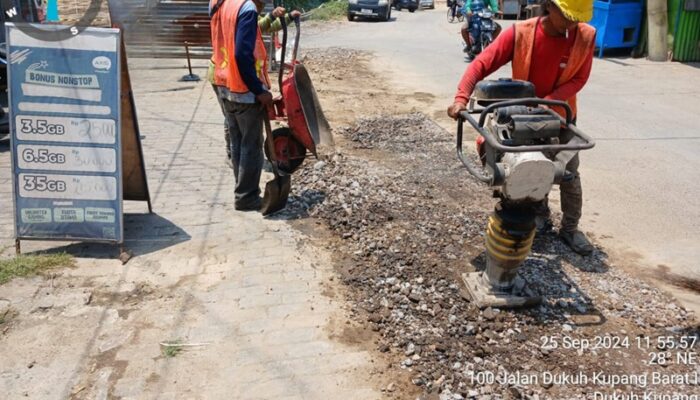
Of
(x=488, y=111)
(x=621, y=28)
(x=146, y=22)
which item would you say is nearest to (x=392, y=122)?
(x=488, y=111)

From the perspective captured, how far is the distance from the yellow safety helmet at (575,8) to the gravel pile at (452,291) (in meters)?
1.70

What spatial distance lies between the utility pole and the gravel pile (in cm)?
909

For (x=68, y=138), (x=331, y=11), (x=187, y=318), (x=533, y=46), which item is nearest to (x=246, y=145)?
(x=68, y=138)

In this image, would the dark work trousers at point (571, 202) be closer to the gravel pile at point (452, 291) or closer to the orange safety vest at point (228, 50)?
the gravel pile at point (452, 291)

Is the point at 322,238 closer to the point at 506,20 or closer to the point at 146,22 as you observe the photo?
the point at 146,22

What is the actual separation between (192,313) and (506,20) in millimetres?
22387

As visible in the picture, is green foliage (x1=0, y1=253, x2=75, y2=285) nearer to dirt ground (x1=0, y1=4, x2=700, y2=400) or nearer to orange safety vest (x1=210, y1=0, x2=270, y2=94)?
dirt ground (x1=0, y1=4, x2=700, y2=400)

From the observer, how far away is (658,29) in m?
12.3

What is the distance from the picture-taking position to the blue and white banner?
4.11m

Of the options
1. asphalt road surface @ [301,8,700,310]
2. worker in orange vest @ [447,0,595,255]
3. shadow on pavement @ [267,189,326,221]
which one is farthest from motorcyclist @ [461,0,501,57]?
worker in orange vest @ [447,0,595,255]

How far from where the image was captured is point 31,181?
420cm

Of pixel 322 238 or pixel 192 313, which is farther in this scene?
pixel 322 238

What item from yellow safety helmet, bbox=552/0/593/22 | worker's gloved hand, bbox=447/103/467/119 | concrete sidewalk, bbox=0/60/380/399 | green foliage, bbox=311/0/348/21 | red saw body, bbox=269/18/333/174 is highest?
yellow safety helmet, bbox=552/0/593/22

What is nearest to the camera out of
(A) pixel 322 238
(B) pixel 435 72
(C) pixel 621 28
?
(A) pixel 322 238
